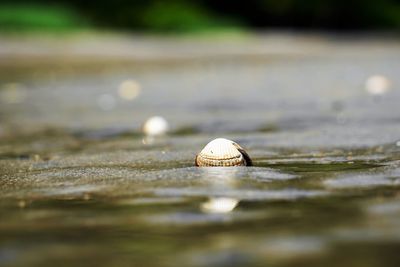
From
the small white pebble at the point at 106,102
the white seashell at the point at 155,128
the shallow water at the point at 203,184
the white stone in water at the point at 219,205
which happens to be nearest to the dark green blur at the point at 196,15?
the small white pebble at the point at 106,102

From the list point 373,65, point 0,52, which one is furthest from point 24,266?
point 0,52

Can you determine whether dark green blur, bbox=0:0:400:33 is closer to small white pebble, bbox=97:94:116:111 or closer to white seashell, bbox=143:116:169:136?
small white pebble, bbox=97:94:116:111

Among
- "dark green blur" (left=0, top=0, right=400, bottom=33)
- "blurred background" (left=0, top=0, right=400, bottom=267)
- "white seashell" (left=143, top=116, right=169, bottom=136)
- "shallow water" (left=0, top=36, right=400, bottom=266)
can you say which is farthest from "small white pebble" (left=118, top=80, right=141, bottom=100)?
"dark green blur" (left=0, top=0, right=400, bottom=33)

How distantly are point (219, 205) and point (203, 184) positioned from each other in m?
0.52

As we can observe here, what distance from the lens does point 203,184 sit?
13.4 ft

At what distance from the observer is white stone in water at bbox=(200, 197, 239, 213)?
3469 millimetres

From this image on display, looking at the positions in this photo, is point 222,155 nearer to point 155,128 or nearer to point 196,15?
point 155,128

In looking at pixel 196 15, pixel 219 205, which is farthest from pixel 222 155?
pixel 196 15

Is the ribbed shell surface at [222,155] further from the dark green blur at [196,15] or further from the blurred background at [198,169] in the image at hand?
the dark green blur at [196,15]

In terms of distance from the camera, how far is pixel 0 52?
21469mm

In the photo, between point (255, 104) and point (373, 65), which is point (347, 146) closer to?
point (255, 104)

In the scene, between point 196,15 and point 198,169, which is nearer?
point 198,169

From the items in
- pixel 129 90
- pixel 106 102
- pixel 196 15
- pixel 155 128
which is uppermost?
pixel 196 15

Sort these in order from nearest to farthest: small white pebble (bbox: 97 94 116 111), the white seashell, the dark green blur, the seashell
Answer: the seashell → the white seashell → small white pebble (bbox: 97 94 116 111) → the dark green blur
